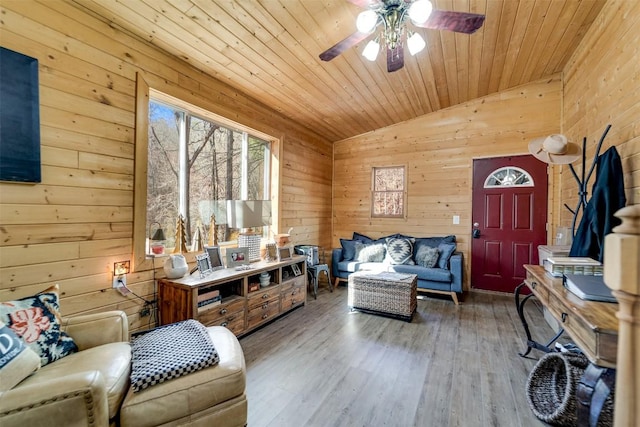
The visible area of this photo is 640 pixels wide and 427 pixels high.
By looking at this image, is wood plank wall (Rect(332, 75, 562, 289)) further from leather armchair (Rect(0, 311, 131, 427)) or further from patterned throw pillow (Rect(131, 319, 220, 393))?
leather armchair (Rect(0, 311, 131, 427))

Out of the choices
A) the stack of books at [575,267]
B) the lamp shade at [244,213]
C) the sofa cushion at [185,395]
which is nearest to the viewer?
the sofa cushion at [185,395]

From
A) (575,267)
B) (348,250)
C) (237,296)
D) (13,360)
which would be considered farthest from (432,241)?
(13,360)

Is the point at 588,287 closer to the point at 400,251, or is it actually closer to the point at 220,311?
the point at 220,311

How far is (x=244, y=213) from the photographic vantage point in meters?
2.81

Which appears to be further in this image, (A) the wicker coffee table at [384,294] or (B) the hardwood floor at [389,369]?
(A) the wicker coffee table at [384,294]

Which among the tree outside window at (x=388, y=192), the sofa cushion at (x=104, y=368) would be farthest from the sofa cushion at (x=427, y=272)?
the sofa cushion at (x=104, y=368)

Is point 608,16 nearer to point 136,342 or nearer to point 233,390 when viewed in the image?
point 233,390

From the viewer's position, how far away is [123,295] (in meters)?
2.19

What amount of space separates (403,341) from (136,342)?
2.17 metres

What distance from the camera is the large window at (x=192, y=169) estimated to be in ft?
8.39

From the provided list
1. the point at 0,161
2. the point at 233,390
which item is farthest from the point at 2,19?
the point at 233,390

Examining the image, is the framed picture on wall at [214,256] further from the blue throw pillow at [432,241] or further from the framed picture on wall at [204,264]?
the blue throw pillow at [432,241]

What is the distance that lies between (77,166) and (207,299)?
4.41 feet

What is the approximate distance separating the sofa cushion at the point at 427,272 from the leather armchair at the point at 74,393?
3360 mm
